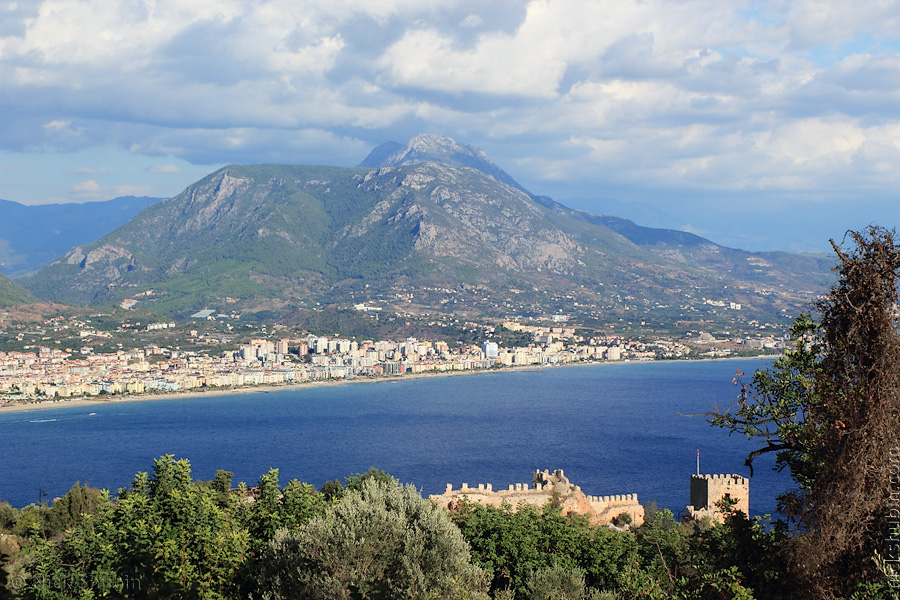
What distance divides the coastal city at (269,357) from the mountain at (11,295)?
37.8ft

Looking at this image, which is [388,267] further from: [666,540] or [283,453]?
[666,540]

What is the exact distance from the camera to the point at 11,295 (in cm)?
13550

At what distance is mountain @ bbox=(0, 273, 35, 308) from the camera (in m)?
130

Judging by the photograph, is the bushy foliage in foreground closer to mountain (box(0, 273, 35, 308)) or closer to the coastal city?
the coastal city

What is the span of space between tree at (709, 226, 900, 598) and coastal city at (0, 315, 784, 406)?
85.4m

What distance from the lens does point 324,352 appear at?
121 metres

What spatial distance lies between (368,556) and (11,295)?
5577 inches

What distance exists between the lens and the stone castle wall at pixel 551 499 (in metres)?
21.6

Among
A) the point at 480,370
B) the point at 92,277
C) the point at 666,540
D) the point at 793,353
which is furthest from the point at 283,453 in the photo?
the point at 92,277

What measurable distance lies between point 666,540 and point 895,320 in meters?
10.8

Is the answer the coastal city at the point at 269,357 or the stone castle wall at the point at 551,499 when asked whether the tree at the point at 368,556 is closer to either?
the stone castle wall at the point at 551,499

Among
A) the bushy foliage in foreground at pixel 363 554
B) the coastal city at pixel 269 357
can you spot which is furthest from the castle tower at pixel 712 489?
the coastal city at pixel 269 357

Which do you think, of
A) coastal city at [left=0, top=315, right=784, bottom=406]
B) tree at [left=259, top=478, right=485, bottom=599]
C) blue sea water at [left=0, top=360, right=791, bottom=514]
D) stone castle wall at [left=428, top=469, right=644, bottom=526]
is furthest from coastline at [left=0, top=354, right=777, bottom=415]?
tree at [left=259, top=478, right=485, bottom=599]

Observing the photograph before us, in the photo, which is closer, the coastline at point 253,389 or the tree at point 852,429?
the tree at point 852,429
